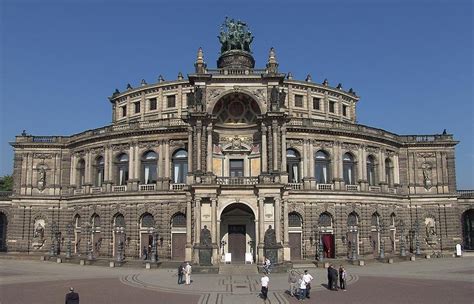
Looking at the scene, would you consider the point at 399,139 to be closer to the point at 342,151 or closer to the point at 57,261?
the point at 342,151

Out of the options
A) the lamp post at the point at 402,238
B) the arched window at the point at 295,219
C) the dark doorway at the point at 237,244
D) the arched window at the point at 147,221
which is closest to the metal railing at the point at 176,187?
the arched window at the point at 147,221

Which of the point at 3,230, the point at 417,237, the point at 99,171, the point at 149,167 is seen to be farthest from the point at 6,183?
the point at 417,237

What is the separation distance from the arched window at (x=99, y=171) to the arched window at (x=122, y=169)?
2.97m

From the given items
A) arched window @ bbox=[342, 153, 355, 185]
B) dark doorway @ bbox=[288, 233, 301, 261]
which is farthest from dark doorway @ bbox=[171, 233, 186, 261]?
arched window @ bbox=[342, 153, 355, 185]

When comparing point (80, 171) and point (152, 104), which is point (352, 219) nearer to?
point (152, 104)

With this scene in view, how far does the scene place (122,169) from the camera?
59219 millimetres

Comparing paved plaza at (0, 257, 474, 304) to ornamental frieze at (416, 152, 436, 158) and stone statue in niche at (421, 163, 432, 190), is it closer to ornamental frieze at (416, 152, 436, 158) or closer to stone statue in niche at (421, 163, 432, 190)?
stone statue in niche at (421, 163, 432, 190)

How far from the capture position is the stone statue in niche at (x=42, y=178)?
6372 cm

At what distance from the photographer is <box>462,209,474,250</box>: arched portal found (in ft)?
244

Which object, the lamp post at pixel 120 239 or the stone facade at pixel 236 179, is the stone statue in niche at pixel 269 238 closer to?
the stone facade at pixel 236 179

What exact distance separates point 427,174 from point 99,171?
46504mm

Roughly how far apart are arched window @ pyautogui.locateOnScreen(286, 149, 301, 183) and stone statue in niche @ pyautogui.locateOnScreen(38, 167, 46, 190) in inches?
1373

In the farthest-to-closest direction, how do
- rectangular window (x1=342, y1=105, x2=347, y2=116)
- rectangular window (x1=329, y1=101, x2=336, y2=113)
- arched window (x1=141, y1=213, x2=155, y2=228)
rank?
1. rectangular window (x1=342, y1=105, x2=347, y2=116)
2. rectangular window (x1=329, y1=101, x2=336, y2=113)
3. arched window (x1=141, y1=213, x2=155, y2=228)

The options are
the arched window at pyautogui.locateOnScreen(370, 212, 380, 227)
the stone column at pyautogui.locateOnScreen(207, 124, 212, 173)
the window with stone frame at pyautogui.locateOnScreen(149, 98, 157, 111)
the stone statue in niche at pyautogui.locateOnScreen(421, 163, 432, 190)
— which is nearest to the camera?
the stone column at pyautogui.locateOnScreen(207, 124, 212, 173)
